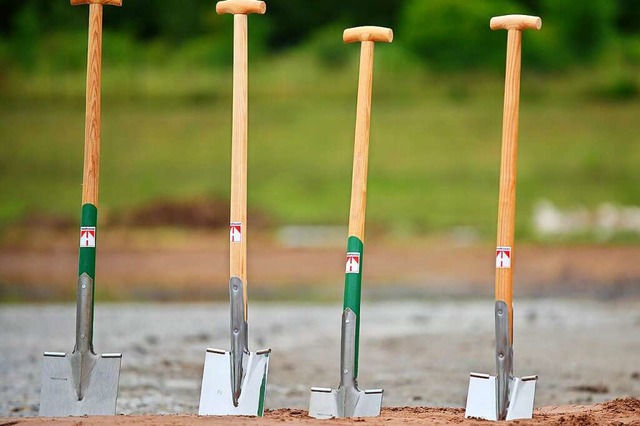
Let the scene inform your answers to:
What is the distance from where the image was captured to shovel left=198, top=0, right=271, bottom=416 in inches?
338

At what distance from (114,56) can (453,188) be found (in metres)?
8.18

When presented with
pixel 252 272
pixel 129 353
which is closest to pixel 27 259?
pixel 252 272

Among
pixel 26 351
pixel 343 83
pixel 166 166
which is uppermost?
pixel 343 83

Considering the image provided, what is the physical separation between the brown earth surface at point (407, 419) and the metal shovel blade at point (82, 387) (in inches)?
12.2

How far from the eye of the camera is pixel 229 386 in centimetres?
860

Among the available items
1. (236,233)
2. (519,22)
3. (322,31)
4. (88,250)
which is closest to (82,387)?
(88,250)

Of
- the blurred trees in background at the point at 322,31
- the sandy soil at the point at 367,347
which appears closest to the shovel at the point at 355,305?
the sandy soil at the point at 367,347

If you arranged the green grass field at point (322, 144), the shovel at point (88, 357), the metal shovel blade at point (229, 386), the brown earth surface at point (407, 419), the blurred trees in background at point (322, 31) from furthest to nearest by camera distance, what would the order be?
the blurred trees in background at point (322, 31) → the green grass field at point (322, 144) → the shovel at point (88, 357) → the metal shovel blade at point (229, 386) → the brown earth surface at point (407, 419)

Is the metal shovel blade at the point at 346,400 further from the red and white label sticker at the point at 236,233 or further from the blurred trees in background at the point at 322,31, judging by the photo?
the blurred trees in background at the point at 322,31

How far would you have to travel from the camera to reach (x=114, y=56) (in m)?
30.8

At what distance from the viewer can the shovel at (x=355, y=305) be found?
8.67 meters

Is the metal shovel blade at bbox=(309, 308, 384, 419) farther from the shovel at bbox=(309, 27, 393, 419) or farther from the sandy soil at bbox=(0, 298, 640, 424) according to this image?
the sandy soil at bbox=(0, 298, 640, 424)

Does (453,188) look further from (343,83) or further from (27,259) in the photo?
(27,259)

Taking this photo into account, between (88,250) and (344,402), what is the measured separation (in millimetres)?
1868
